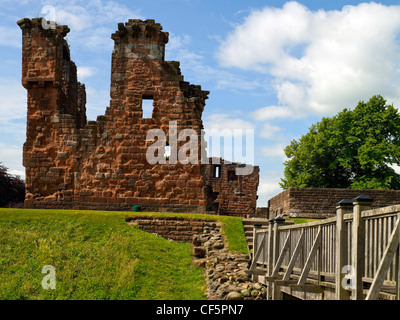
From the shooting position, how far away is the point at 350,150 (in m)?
37.7

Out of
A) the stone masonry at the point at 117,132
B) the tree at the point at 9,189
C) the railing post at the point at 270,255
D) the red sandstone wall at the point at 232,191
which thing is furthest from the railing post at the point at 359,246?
the red sandstone wall at the point at 232,191

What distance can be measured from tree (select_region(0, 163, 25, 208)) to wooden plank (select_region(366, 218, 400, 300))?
29478mm

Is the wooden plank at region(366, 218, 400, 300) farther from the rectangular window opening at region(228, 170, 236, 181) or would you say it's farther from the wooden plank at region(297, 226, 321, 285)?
the rectangular window opening at region(228, 170, 236, 181)

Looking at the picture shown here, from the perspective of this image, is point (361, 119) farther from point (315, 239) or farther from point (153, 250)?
point (315, 239)

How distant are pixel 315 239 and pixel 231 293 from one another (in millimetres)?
4333

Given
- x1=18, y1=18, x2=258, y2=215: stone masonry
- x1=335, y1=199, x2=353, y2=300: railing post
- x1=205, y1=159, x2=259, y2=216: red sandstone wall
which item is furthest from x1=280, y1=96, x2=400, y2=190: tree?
x1=335, y1=199, x2=353, y2=300: railing post

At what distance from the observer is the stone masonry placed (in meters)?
23.5

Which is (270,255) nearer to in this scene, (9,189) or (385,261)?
(385,261)

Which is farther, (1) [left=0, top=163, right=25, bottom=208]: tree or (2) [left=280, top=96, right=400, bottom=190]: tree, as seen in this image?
(2) [left=280, top=96, right=400, bottom=190]: tree

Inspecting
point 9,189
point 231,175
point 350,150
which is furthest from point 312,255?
point 231,175

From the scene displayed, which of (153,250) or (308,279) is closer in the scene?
(308,279)
